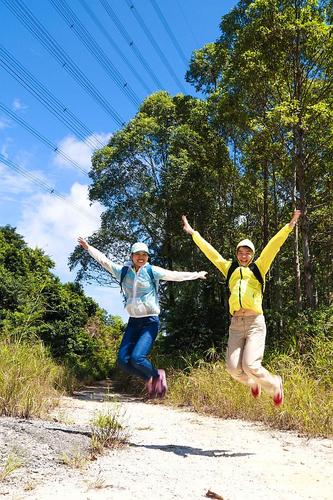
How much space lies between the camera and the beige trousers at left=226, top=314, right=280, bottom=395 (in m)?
5.91

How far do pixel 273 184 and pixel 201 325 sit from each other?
6.14m

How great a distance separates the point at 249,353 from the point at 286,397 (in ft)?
6.07

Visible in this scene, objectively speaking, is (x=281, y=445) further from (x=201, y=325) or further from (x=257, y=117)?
(x=201, y=325)

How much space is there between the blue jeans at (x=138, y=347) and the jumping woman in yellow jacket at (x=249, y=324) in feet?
2.96

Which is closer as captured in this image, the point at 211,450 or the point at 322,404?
the point at 211,450

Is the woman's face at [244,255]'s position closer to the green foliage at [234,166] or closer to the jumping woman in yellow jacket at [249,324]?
the jumping woman in yellow jacket at [249,324]

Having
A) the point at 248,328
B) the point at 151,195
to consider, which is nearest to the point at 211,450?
the point at 248,328

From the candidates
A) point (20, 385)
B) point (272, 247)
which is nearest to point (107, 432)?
point (20, 385)

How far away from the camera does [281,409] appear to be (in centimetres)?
718

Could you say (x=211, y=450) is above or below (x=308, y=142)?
below

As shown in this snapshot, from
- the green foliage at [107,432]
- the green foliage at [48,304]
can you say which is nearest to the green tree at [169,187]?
the green foliage at [48,304]

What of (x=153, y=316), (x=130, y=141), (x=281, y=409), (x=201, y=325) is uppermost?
(x=130, y=141)

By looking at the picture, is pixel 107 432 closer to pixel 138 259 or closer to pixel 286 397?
pixel 138 259

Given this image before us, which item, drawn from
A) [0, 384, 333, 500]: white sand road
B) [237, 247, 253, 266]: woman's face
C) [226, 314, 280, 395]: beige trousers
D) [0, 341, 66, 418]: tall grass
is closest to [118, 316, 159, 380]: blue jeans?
[0, 384, 333, 500]: white sand road
